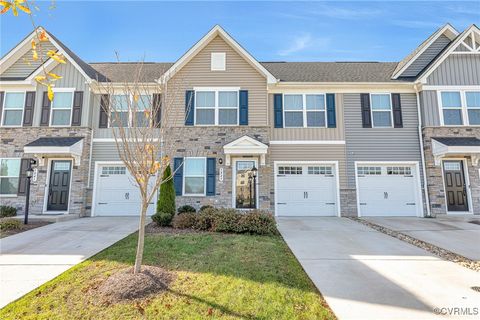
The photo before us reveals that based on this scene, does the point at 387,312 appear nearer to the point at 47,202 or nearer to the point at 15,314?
the point at 15,314

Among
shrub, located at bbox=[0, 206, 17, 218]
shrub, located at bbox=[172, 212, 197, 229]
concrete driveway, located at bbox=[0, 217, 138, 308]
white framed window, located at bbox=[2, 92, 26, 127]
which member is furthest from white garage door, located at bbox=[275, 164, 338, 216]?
white framed window, located at bbox=[2, 92, 26, 127]

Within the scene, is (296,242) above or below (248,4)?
below

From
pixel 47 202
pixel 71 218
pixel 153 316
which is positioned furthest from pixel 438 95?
pixel 47 202

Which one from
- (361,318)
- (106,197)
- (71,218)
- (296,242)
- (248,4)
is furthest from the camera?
(106,197)

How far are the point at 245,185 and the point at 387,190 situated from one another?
6.71 m

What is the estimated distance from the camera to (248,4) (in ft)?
32.5

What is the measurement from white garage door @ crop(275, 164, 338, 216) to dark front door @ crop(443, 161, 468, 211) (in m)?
5.01

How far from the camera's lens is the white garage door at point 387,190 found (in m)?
12.0

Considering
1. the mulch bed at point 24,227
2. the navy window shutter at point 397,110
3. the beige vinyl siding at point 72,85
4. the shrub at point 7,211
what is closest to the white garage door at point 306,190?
the navy window shutter at point 397,110

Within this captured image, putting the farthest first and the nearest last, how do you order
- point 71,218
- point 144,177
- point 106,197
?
point 106,197 < point 71,218 < point 144,177

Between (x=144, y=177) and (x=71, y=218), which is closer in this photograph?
(x=144, y=177)

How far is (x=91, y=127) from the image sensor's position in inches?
484

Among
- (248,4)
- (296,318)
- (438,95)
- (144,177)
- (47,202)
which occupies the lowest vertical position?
(296,318)

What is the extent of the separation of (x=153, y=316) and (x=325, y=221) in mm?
8460
